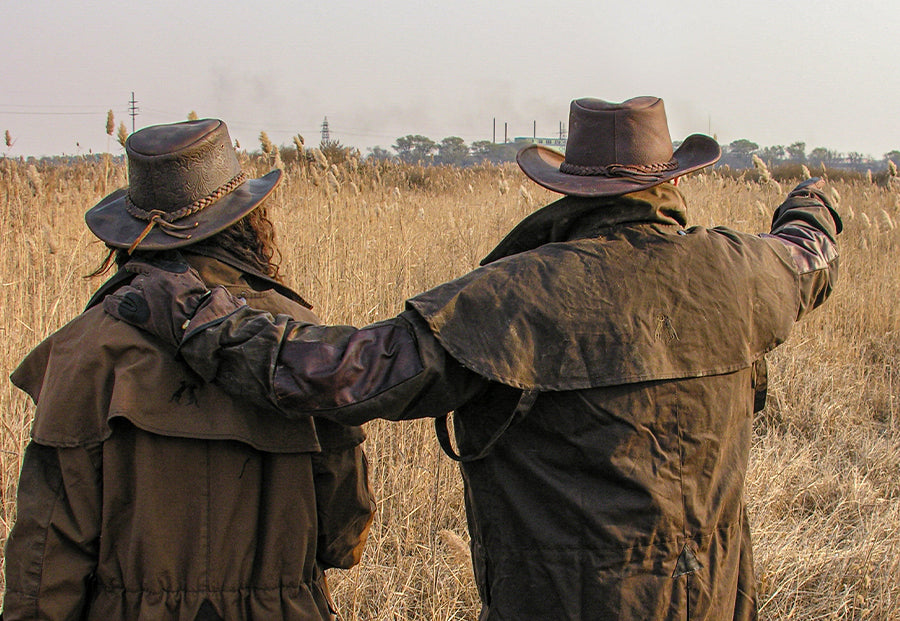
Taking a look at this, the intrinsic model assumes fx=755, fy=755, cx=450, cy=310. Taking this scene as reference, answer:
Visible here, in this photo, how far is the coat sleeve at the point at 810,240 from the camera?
1967 millimetres

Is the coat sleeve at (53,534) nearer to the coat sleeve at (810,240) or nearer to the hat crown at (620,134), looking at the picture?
the hat crown at (620,134)

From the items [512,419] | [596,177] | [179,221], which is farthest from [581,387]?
[179,221]

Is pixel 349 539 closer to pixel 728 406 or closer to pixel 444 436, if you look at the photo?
pixel 444 436

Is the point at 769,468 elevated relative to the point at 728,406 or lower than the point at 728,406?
lower

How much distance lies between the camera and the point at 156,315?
1.61 metres

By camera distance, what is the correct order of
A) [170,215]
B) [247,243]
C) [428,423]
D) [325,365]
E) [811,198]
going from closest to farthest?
[325,365], [170,215], [247,243], [811,198], [428,423]

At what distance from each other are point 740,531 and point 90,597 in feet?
5.08

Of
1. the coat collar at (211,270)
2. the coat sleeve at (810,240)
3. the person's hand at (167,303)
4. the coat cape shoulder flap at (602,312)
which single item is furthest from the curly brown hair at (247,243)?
the coat sleeve at (810,240)

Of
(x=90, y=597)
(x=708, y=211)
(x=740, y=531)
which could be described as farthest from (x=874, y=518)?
(x=708, y=211)

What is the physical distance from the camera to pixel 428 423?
3.93 m

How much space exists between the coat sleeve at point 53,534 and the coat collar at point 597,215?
1.08 meters

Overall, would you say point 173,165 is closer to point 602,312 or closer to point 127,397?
point 127,397

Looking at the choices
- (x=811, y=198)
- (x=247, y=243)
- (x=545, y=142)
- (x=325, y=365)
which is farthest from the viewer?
(x=545, y=142)

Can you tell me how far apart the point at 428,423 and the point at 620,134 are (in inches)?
94.3
